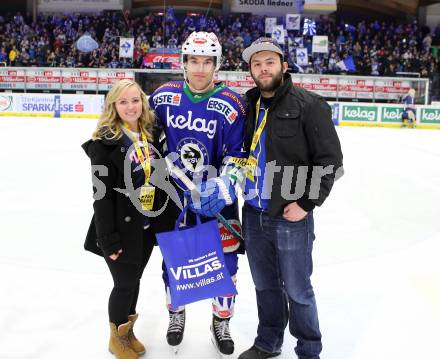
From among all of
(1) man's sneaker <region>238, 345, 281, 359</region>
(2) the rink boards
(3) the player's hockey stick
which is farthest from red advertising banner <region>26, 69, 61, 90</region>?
(1) man's sneaker <region>238, 345, 281, 359</region>

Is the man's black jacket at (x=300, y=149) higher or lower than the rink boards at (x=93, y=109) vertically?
lower

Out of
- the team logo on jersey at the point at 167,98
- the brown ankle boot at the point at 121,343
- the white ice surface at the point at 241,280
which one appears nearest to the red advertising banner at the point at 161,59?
the white ice surface at the point at 241,280

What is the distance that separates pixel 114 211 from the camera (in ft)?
7.19

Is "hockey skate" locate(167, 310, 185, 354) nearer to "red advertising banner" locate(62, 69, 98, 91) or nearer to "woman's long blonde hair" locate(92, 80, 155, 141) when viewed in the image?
"woman's long blonde hair" locate(92, 80, 155, 141)

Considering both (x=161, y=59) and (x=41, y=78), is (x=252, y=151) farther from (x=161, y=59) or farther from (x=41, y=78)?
(x=161, y=59)

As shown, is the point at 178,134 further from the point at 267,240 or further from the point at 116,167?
the point at 267,240

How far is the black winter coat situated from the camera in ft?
6.98

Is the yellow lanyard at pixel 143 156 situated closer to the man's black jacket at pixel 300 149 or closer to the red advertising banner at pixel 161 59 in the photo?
the man's black jacket at pixel 300 149

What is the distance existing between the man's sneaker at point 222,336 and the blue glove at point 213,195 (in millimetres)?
660

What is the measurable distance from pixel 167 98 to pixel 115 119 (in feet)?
0.90

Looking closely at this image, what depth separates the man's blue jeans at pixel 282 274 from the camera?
2.09 metres

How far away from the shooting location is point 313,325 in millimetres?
2143

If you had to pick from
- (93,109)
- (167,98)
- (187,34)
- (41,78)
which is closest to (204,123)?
(167,98)

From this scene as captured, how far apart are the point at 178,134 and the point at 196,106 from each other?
165mm
